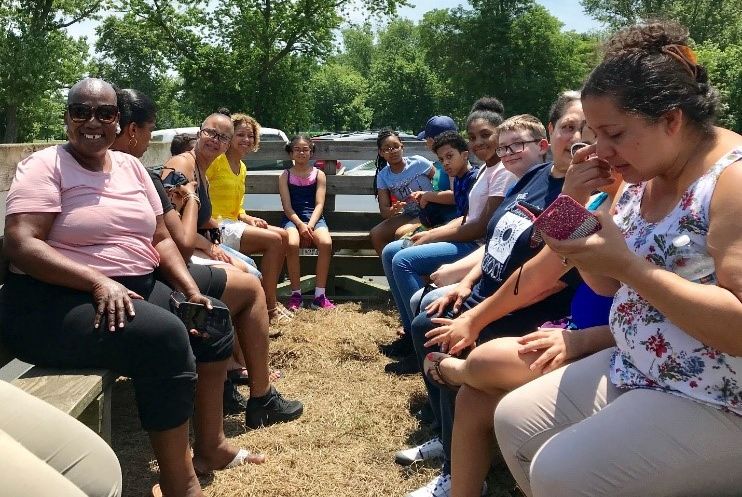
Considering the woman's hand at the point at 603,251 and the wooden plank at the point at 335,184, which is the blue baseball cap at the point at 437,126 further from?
the woman's hand at the point at 603,251

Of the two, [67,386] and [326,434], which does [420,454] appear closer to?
[326,434]

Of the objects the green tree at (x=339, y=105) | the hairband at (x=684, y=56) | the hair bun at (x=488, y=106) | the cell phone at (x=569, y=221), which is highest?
the hairband at (x=684, y=56)

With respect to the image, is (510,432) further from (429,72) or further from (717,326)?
(429,72)

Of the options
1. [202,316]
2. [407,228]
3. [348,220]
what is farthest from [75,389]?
[348,220]

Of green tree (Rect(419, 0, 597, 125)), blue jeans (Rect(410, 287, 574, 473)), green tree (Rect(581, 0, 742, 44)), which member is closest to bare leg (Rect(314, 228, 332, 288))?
blue jeans (Rect(410, 287, 574, 473))

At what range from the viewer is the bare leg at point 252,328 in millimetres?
3770

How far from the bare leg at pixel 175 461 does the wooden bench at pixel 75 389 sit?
20cm

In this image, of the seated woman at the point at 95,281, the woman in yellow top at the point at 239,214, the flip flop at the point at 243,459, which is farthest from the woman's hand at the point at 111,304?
the woman in yellow top at the point at 239,214

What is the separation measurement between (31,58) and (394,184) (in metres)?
22.7

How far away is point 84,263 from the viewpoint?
9.17 feet

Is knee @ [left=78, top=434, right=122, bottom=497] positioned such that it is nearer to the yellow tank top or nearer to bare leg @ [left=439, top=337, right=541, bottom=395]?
bare leg @ [left=439, top=337, right=541, bottom=395]

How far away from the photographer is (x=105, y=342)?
259 cm

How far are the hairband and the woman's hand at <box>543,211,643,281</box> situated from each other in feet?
1.40

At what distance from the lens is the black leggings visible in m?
2.60
